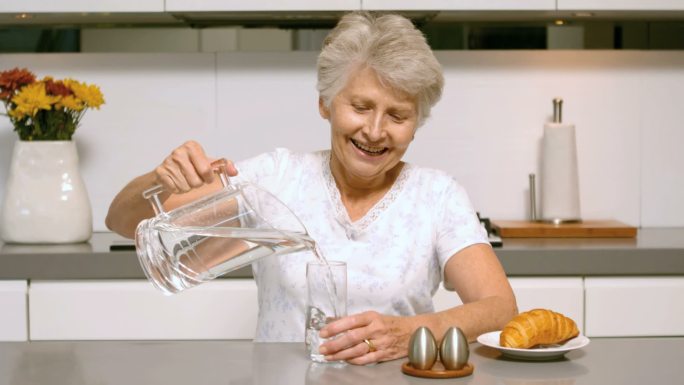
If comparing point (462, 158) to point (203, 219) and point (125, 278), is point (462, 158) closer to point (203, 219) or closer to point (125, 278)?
point (125, 278)

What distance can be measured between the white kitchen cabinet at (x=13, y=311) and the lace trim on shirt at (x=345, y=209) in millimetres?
897

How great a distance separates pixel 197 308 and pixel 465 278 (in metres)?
0.89

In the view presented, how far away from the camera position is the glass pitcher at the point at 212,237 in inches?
52.4

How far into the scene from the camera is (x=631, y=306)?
2525mm

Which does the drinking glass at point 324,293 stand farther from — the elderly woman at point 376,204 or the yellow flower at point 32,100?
the yellow flower at point 32,100

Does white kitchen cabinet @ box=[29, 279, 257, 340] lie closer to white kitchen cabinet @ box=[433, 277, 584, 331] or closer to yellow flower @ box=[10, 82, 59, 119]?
yellow flower @ box=[10, 82, 59, 119]

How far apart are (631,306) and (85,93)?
4.82 feet

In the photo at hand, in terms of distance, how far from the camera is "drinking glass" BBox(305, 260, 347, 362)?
4.57 feet

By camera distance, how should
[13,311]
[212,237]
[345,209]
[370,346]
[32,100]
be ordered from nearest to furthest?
1. [212,237]
2. [370,346]
3. [345,209]
4. [13,311]
5. [32,100]

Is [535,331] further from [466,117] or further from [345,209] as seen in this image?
[466,117]

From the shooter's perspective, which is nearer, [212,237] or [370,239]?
[212,237]

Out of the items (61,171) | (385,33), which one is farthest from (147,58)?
(385,33)
